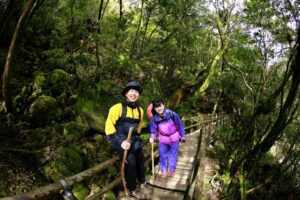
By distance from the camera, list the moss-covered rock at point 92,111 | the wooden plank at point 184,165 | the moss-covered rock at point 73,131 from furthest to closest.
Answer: the moss-covered rock at point 92,111
the moss-covered rock at point 73,131
the wooden plank at point 184,165

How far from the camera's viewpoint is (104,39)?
12.4m

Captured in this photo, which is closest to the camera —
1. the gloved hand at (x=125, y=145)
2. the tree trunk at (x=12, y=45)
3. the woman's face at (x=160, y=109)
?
the gloved hand at (x=125, y=145)

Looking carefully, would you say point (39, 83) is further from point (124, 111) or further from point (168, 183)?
point (124, 111)

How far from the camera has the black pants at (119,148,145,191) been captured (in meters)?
4.86

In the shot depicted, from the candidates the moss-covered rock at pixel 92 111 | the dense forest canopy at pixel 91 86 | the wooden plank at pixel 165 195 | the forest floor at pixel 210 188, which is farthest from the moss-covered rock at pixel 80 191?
the forest floor at pixel 210 188

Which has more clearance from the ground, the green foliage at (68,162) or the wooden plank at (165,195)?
the wooden plank at (165,195)

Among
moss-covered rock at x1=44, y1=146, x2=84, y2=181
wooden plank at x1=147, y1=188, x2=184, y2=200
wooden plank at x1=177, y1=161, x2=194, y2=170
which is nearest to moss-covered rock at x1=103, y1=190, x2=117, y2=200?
moss-covered rock at x1=44, y1=146, x2=84, y2=181

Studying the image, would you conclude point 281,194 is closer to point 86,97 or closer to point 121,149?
point 86,97


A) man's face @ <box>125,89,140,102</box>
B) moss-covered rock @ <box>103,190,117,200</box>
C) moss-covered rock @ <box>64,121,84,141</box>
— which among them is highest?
man's face @ <box>125,89,140,102</box>

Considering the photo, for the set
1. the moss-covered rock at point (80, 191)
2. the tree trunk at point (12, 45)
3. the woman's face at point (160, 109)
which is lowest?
the moss-covered rock at point (80, 191)

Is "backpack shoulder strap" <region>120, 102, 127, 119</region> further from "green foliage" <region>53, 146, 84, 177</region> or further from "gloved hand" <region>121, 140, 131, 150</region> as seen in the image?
"green foliage" <region>53, 146, 84, 177</region>

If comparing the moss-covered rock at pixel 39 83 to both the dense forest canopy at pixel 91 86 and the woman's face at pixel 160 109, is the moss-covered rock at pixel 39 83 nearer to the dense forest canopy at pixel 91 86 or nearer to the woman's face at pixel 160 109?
the dense forest canopy at pixel 91 86

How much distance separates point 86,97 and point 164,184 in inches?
247

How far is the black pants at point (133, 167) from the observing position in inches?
191
